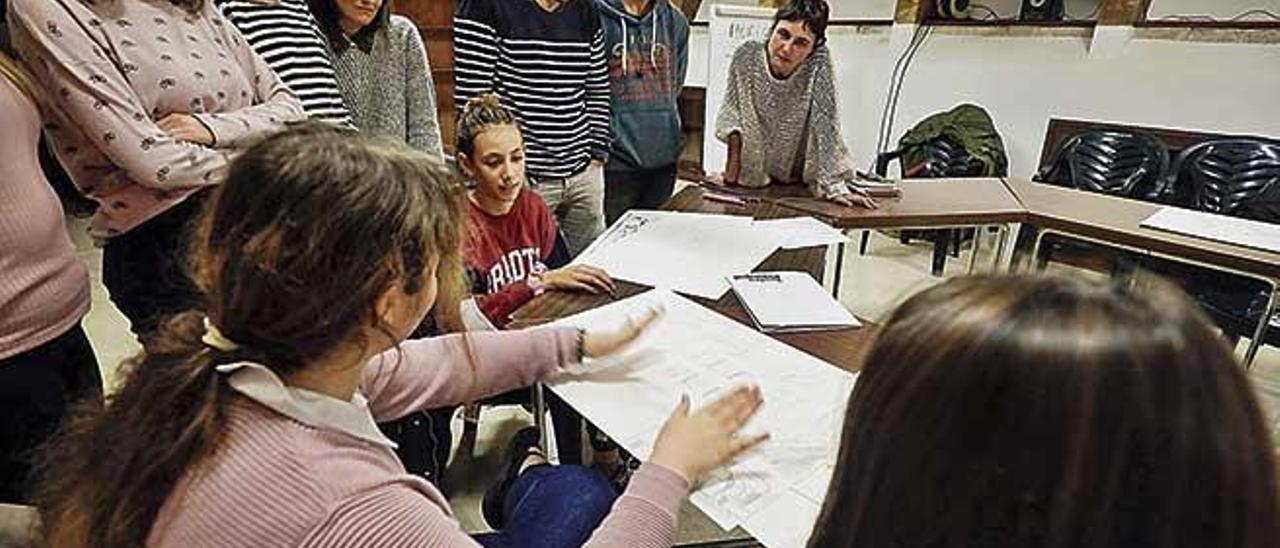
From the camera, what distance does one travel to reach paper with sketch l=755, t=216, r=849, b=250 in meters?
1.77

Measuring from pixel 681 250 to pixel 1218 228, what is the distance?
150cm

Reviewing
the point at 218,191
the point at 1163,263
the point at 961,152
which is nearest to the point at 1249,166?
the point at 1163,263

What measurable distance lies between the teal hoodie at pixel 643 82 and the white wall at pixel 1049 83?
2.37 metres

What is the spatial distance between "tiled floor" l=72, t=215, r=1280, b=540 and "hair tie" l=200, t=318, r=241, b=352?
0.15 metres

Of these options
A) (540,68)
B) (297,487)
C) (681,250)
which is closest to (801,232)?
(681,250)

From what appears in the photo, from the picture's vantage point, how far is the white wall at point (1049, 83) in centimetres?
332

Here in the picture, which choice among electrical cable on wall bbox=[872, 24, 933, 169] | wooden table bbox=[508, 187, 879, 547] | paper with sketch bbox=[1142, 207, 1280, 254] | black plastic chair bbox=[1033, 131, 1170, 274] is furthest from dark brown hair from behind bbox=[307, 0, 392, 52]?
electrical cable on wall bbox=[872, 24, 933, 169]

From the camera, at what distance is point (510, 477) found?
1291 millimetres

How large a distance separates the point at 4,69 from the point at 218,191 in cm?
56

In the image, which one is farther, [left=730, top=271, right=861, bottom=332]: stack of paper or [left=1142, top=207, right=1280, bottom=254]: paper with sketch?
[left=1142, top=207, right=1280, bottom=254]: paper with sketch

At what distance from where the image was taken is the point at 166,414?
0.66 meters

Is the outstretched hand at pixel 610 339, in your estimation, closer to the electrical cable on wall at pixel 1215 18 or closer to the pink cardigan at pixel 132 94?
the pink cardigan at pixel 132 94

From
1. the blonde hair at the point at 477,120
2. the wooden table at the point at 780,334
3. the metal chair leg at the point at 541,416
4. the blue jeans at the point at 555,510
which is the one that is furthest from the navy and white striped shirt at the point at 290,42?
the blue jeans at the point at 555,510

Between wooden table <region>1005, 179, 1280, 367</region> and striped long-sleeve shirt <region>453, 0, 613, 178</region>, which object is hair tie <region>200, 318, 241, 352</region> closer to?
striped long-sleeve shirt <region>453, 0, 613, 178</region>
